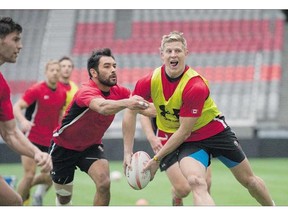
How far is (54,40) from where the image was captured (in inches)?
876

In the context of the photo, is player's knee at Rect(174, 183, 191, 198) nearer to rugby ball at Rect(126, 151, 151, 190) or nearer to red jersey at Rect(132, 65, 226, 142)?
rugby ball at Rect(126, 151, 151, 190)

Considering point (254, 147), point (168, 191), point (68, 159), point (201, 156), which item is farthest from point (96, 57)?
point (254, 147)

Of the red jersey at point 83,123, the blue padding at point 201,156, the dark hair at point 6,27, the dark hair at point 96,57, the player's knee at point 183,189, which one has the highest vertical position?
the dark hair at point 6,27

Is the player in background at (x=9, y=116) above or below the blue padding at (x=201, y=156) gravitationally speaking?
above

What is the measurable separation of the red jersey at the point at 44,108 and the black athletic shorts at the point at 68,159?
256 centimetres

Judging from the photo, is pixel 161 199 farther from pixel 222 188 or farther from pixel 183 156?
pixel 183 156

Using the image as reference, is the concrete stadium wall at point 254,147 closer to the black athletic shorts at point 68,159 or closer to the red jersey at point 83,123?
the black athletic shorts at point 68,159

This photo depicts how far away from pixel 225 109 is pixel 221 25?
3.02 meters

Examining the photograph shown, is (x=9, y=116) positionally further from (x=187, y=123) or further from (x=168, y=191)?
(x=168, y=191)

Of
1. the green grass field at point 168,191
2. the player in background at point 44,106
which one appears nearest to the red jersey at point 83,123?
the green grass field at point 168,191

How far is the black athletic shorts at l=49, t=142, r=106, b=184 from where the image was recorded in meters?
7.26

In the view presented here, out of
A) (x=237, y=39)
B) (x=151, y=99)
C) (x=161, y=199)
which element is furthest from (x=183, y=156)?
(x=237, y=39)

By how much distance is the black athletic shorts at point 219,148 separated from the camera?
6.56 m

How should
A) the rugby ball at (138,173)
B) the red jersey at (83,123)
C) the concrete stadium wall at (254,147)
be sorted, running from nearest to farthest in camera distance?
the rugby ball at (138,173)
the red jersey at (83,123)
the concrete stadium wall at (254,147)
